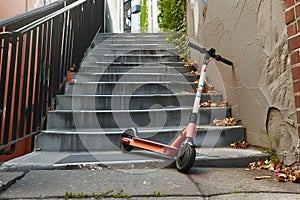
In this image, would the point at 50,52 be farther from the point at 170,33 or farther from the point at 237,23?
the point at 170,33

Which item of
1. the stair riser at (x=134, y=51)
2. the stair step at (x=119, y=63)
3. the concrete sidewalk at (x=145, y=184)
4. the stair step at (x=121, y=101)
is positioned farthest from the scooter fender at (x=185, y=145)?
the stair riser at (x=134, y=51)

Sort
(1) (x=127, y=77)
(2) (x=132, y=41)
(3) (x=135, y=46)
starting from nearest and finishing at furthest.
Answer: (1) (x=127, y=77) < (3) (x=135, y=46) < (2) (x=132, y=41)

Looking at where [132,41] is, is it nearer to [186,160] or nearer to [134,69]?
[134,69]

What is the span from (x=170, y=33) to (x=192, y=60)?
1.17 m

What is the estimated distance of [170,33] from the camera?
4.04m

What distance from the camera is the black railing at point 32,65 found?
1347mm

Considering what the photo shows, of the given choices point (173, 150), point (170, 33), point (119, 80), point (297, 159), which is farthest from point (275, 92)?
point (170, 33)

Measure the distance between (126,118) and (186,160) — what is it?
85 centimetres

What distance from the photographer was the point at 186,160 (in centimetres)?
123

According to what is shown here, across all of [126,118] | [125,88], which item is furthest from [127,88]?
[126,118]

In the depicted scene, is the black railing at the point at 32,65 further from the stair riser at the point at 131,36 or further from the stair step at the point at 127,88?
the stair riser at the point at 131,36

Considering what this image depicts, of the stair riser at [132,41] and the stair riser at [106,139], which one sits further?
the stair riser at [132,41]

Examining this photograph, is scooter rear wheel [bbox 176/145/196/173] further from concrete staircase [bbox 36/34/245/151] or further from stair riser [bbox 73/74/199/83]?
stair riser [bbox 73/74/199/83]

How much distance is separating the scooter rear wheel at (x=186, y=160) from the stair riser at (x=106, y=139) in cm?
43
